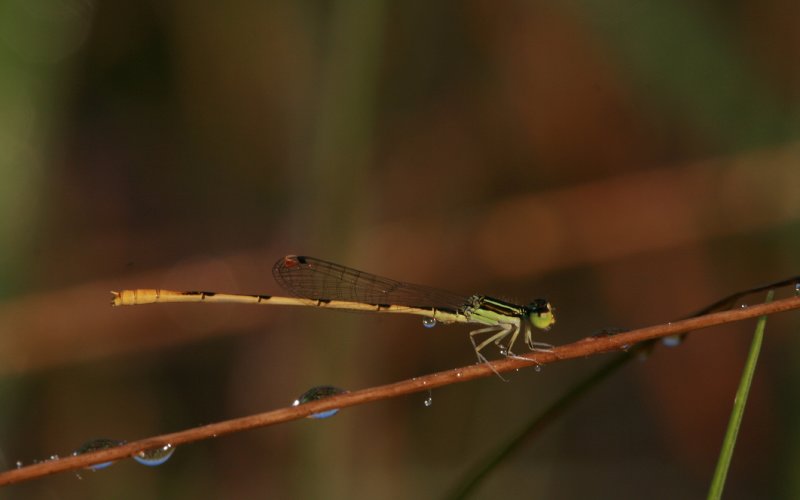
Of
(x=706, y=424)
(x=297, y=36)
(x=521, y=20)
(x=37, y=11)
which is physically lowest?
(x=706, y=424)

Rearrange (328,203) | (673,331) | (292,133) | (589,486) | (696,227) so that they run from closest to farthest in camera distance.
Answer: (673,331) < (328,203) < (589,486) < (696,227) < (292,133)

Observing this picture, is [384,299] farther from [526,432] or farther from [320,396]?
[526,432]

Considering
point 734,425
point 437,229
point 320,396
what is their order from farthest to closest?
point 437,229
point 320,396
point 734,425

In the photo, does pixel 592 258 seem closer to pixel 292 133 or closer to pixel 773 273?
pixel 773 273

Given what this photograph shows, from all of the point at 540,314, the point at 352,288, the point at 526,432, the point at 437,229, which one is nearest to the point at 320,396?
the point at 526,432

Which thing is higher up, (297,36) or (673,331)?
(297,36)

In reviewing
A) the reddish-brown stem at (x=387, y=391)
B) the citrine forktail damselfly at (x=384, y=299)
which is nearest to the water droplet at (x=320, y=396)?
the reddish-brown stem at (x=387, y=391)

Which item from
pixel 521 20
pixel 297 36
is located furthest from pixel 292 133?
pixel 521 20
